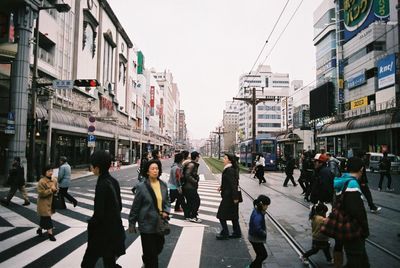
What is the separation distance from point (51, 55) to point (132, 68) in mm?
35233

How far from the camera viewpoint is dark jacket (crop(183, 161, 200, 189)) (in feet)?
27.7

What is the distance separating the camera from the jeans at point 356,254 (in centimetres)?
370

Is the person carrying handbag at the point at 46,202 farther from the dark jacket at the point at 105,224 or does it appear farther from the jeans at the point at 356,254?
the jeans at the point at 356,254

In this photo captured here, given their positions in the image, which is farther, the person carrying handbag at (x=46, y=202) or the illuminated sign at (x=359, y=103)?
the illuminated sign at (x=359, y=103)

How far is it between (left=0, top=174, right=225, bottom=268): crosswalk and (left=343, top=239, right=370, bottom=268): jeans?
234 cm

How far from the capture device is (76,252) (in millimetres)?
5742

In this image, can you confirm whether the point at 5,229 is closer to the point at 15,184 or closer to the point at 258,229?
the point at 15,184

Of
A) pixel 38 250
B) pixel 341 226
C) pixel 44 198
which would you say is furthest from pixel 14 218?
pixel 341 226

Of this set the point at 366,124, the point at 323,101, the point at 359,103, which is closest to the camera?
the point at 366,124

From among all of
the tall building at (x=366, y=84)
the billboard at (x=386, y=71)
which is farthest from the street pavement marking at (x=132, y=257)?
the billboard at (x=386, y=71)

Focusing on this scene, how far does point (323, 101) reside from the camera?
45125 mm

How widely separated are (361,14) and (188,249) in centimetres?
4299

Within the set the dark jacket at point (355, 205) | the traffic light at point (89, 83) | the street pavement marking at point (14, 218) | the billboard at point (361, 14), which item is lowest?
the street pavement marking at point (14, 218)

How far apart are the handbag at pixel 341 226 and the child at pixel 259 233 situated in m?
0.95
